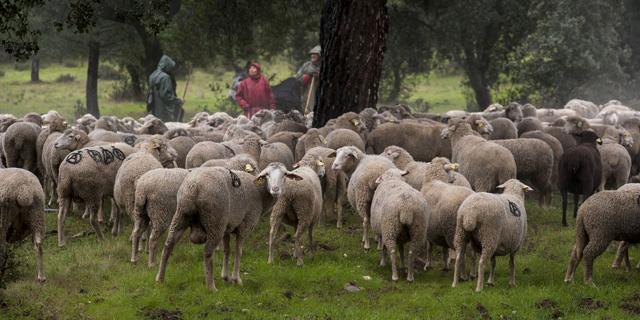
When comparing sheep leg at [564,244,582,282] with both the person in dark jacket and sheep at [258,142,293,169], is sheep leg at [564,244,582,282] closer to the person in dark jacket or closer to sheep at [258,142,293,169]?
sheep at [258,142,293,169]

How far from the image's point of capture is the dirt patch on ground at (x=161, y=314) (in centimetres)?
983

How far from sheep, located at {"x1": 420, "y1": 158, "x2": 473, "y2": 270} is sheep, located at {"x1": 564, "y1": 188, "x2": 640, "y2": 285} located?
5.00 feet

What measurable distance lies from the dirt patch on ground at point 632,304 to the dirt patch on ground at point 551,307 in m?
0.82

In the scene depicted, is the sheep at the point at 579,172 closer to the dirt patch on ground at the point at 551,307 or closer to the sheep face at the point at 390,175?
the sheep face at the point at 390,175

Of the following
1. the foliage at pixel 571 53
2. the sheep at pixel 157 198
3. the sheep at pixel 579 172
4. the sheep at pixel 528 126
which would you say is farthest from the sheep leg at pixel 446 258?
the foliage at pixel 571 53

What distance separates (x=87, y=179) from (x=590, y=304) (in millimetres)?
7086

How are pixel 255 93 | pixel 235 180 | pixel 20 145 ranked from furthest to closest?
pixel 255 93
pixel 20 145
pixel 235 180

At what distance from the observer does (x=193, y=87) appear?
47.2m

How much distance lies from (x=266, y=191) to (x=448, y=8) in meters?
→ 20.7

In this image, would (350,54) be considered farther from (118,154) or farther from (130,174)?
(130,174)

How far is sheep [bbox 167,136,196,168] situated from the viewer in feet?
52.4

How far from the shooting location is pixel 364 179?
13.1 metres

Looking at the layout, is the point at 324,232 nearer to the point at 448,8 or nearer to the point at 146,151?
the point at 146,151

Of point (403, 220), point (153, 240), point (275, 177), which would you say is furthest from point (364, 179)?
point (153, 240)
